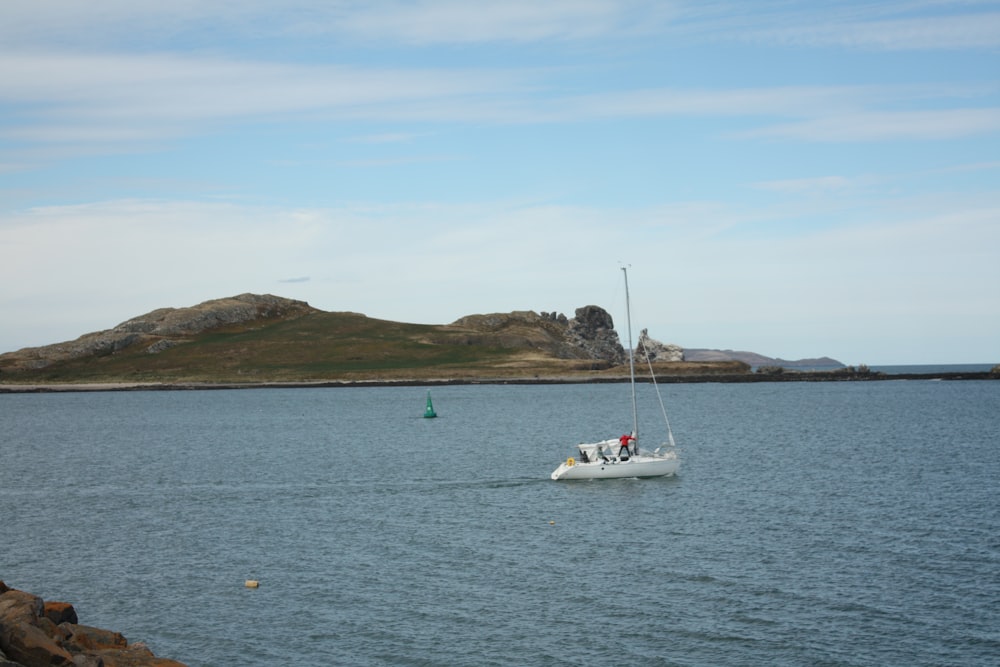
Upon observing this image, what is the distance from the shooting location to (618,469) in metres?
62.6

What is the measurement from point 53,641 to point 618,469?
42.9 meters

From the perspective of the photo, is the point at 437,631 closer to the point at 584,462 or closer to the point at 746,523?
the point at 746,523

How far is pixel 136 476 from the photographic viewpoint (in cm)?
7075

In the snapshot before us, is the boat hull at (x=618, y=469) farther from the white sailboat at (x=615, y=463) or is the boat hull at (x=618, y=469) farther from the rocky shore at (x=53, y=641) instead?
the rocky shore at (x=53, y=641)

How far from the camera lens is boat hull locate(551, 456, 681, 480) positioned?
62.3 metres

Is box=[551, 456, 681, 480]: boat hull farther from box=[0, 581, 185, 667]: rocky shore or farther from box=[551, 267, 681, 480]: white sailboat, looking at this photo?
box=[0, 581, 185, 667]: rocky shore

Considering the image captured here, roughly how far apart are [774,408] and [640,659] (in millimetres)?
116308

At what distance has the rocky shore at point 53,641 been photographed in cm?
2223

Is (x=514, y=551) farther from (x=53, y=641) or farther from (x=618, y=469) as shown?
(x=53, y=641)

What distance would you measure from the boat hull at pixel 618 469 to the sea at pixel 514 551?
0.65 m

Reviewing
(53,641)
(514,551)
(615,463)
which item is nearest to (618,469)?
(615,463)

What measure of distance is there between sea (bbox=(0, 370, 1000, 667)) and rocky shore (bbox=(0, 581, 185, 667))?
3.37 m

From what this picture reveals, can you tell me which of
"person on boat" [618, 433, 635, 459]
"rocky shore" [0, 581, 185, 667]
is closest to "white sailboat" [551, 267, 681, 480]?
"person on boat" [618, 433, 635, 459]

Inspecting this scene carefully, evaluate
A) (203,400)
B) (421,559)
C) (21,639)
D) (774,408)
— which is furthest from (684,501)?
(203,400)
